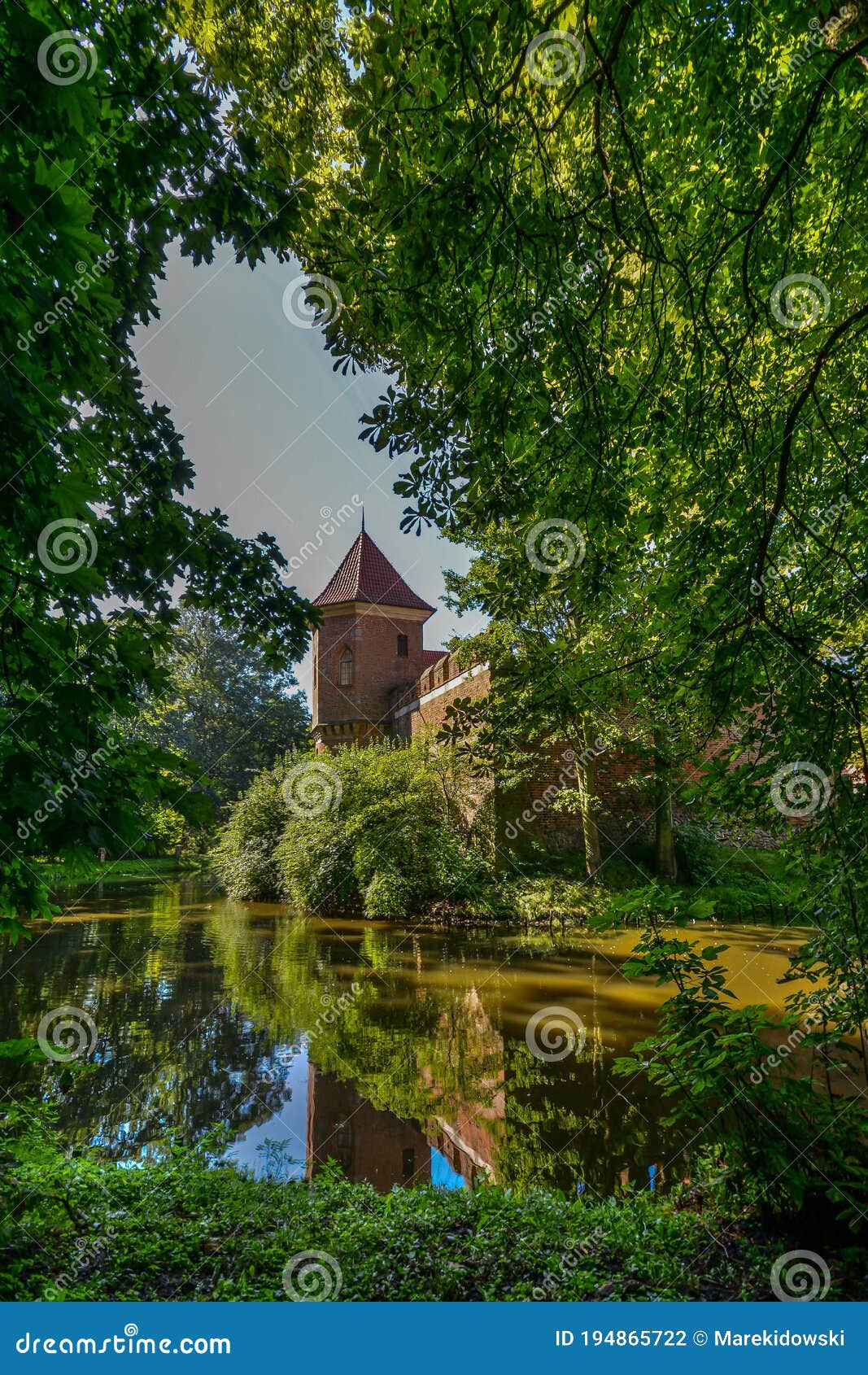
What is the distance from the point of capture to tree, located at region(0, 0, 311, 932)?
1559 mm

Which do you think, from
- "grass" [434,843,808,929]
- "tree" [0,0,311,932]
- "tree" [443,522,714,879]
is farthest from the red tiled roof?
"tree" [443,522,714,879]

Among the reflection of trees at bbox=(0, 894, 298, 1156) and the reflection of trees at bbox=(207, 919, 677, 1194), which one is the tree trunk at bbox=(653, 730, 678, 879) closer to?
the reflection of trees at bbox=(207, 919, 677, 1194)

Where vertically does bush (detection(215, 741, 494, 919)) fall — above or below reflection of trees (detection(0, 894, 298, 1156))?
above

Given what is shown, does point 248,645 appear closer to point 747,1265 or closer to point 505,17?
point 505,17

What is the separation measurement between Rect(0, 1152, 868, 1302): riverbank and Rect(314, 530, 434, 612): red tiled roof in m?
23.2

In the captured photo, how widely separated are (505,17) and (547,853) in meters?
14.5

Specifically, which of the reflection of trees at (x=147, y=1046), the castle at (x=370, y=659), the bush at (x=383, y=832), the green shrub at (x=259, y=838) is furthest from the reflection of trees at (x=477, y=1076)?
the castle at (x=370, y=659)

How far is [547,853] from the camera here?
15.1m

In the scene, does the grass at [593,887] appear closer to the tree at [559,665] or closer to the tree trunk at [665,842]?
the tree trunk at [665,842]

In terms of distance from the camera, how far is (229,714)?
36656 mm

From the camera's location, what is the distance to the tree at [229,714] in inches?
1356

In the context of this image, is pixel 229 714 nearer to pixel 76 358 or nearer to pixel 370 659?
pixel 370 659

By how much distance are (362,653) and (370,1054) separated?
66.0ft

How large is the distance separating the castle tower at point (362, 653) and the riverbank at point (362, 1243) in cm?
2074
